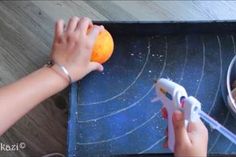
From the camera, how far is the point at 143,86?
3.00ft

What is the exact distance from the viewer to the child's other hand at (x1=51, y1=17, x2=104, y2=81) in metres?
0.72

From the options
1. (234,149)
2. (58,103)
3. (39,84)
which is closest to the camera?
(39,84)

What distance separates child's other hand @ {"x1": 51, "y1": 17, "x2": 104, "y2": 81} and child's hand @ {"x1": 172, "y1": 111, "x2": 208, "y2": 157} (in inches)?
8.3

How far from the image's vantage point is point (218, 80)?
0.92 metres

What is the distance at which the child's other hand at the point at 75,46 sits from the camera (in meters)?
0.72

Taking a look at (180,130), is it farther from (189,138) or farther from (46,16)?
(46,16)

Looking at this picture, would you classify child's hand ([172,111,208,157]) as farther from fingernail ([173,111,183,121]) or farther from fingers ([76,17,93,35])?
fingers ([76,17,93,35])

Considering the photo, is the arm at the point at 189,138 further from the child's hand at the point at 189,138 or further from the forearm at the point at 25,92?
the forearm at the point at 25,92

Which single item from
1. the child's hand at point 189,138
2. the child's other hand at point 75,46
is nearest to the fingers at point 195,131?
the child's hand at point 189,138

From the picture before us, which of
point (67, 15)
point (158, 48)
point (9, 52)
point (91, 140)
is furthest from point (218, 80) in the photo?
point (9, 52)

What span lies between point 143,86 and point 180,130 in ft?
1.06

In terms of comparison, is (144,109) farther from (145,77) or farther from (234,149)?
(234,149)

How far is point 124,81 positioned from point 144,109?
8cm

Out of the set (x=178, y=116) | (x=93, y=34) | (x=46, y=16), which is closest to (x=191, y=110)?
(x=178, y=116)
